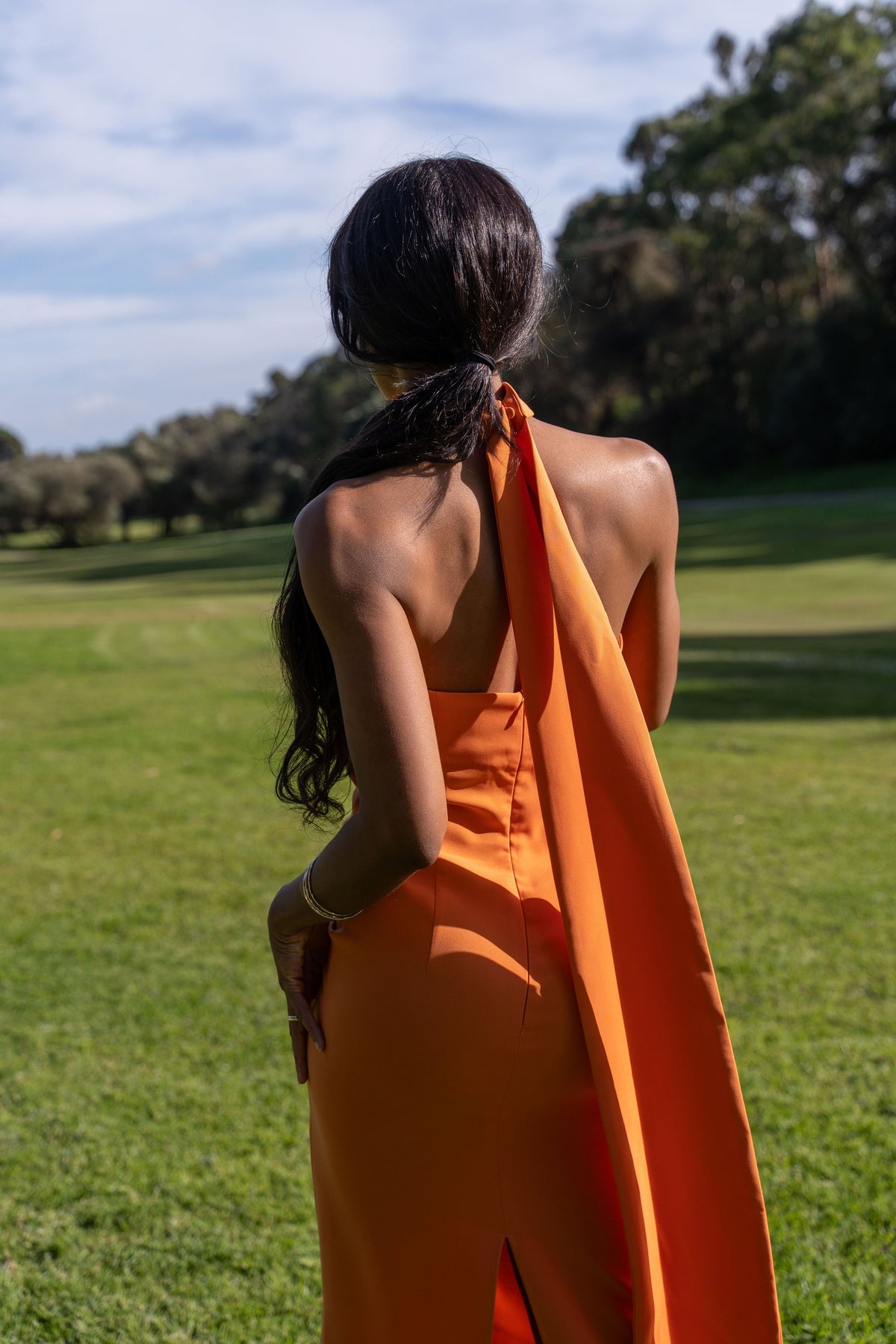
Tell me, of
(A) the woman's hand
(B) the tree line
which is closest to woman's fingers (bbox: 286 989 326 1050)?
(A) the woman's hand

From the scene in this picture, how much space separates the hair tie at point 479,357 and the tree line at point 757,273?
40.9 metres

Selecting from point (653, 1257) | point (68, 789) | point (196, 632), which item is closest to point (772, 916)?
point (653, 1257)

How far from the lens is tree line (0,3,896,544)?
44594mm

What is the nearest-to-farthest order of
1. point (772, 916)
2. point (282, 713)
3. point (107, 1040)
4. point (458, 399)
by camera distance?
point (458, 399) < point (282, 713) < point (107, 1040) < point (772, 916)

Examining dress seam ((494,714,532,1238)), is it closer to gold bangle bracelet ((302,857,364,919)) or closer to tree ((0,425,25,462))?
gold bangle bracelet ((302,857,364,919))

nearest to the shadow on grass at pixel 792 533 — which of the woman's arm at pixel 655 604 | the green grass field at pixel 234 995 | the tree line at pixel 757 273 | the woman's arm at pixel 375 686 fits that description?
the tree line at pixel 757 273

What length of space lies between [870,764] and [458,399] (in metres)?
6.65

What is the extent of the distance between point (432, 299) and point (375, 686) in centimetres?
54

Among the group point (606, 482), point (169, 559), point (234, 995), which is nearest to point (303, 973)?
point (606, 482)

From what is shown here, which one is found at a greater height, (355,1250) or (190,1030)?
(355,1250)

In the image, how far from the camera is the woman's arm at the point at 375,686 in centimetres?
151

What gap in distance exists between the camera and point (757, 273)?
172 feet

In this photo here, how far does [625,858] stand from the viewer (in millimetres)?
1712

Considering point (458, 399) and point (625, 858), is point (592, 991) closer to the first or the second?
point (625, 858)
